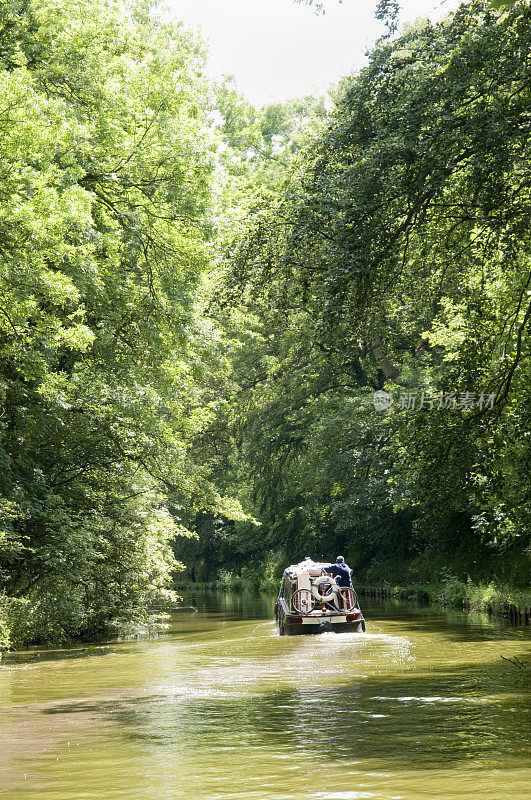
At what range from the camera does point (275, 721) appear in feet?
33.9

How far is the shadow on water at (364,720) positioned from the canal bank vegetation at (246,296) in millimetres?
3327

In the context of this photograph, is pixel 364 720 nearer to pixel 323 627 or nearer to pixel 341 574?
pixel 323 627

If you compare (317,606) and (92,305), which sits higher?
(92,305)

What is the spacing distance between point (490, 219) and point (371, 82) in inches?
125

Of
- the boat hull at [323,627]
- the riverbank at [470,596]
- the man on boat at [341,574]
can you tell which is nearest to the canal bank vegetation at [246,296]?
the riverbank at [470,596]

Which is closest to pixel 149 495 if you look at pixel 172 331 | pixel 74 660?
pixel 172 331

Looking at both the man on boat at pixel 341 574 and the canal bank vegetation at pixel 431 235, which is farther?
the man on boat at pixel 341 574

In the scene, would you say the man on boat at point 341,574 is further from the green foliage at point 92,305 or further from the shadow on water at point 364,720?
the shadow on water at point 364,720

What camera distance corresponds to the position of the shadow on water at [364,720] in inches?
331

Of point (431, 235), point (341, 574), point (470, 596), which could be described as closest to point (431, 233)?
point (431, 235)

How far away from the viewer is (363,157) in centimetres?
1260

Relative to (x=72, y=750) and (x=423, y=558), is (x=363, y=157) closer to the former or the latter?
(x=72, y=750)

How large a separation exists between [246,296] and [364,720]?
22.5 feet

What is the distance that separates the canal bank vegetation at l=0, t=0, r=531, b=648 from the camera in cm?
1235
